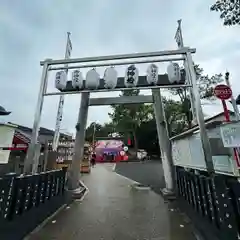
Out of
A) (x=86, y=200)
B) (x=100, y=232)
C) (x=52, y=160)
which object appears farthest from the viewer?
(x=52, y=160)

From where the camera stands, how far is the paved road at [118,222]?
408cm

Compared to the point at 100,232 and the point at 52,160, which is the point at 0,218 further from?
the point at 52,160

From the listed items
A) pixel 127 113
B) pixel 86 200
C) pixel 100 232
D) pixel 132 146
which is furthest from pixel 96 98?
pixel 132 146

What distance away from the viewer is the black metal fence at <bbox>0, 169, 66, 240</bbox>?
11.3 feet

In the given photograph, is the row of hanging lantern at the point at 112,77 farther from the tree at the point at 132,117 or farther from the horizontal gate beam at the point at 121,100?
the tree at the point at 132,117

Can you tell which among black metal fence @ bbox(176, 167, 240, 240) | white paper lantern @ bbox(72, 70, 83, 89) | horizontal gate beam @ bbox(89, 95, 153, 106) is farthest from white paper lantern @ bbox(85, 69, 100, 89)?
black metal fence @ bbox(176, 167, 240, 240)

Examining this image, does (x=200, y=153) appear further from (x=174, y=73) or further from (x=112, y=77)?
(x=112, y=77)

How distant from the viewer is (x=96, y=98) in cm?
822

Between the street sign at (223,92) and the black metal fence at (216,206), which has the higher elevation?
the street sign at (223,92)

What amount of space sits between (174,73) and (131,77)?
1.13 m

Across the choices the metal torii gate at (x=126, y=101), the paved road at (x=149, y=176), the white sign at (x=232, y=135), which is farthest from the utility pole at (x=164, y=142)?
the white sign at (x=232, y=135)

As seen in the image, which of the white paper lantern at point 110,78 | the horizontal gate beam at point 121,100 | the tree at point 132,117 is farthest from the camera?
the tree at point 132,117

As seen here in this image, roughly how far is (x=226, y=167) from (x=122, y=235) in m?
2.22

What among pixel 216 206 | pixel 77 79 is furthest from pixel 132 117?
pixel 216 206
